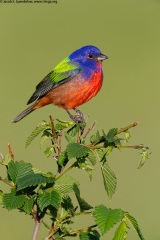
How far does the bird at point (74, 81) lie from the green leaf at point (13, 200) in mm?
3639

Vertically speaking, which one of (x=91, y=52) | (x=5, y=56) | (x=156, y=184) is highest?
(x=91, y=52)

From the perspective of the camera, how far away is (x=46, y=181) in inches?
90.7

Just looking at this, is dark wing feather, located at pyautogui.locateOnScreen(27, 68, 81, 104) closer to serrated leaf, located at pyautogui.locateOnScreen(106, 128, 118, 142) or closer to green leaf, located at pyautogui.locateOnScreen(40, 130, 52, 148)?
→ green leaf, located at pyautogui.locateOnScreen(40, 130, 52, 148)

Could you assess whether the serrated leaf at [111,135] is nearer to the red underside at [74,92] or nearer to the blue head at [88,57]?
the red underside at [74,92]

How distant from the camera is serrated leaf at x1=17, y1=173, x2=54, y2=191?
2.27 metres

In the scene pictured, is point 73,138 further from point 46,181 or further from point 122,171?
point 122,171

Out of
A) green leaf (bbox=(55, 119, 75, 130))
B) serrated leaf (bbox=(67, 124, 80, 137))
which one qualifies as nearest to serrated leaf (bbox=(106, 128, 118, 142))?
green leaf (bbox=(55, 119, 75, 130))

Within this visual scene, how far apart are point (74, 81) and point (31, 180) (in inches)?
159

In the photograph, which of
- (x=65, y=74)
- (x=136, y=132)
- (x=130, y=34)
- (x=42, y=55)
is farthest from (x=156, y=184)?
(x=130, y=34)

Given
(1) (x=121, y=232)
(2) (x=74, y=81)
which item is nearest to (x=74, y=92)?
(2) (x=74, y=81)

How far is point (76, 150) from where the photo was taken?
234cm

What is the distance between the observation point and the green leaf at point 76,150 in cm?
230

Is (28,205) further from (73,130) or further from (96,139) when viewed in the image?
(73,130)

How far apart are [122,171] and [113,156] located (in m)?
0.47
